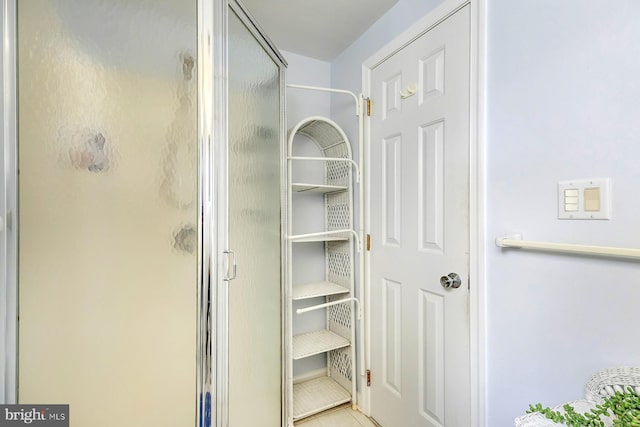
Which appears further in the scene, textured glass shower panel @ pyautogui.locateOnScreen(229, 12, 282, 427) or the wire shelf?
the wire shelf

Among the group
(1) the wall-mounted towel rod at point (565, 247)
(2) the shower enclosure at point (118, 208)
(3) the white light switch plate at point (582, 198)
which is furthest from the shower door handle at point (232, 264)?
(3) the white light switch plate at point (582, 198)

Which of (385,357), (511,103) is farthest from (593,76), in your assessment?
(385,357)

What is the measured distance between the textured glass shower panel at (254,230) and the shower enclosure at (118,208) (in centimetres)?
5

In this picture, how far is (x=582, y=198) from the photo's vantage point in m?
0.80

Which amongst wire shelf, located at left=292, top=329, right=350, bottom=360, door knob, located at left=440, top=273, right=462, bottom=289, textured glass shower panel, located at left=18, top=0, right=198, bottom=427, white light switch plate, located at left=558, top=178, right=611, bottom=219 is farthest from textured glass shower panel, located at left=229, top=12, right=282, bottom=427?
white light switch plate, located at left=558, top=178, right=611, bottom=219

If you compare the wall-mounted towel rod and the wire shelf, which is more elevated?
the wall-mounted towel rod

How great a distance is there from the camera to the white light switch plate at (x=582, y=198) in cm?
76

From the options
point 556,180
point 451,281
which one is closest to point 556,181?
point 556,180

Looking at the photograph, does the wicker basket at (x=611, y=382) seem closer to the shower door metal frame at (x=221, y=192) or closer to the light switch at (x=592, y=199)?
the light switch at (x=592, y=199)

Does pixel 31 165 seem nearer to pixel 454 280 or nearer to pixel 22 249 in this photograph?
pixel 22 249

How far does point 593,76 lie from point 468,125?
383 millimetres

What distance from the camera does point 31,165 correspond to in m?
0.75

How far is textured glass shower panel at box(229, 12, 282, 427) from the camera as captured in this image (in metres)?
1.06

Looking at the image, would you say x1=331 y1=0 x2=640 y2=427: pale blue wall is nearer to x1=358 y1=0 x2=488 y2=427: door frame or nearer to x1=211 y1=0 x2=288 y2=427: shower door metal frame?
x1=358 y1=0 x2=488 y2=427: door frame
